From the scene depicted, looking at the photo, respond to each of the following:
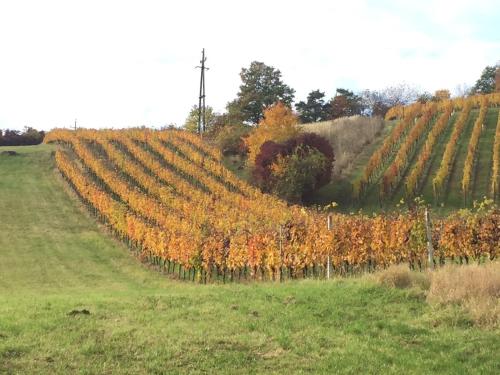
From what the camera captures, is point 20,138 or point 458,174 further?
point 20,138

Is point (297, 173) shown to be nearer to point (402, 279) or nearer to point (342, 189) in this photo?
point (342, 189)

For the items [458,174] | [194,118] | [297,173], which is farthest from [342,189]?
[194,118]

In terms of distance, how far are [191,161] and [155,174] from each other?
4809 millimetres

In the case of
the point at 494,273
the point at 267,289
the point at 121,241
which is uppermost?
the point at 494,273

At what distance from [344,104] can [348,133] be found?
28351 millimetres

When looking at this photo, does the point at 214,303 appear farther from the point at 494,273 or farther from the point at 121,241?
the point at 121,241

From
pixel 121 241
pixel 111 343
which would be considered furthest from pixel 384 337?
pixel 121 241

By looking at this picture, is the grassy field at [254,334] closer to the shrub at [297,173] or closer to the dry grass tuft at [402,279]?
the dry grass tuft at [402,279]

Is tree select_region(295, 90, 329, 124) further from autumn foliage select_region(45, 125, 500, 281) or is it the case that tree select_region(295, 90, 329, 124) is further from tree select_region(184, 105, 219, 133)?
autumn foliage select_region(45, 125, 500, 281)

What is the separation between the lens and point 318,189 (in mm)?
40094

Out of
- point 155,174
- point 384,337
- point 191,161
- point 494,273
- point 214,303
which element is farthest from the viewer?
point 191,161

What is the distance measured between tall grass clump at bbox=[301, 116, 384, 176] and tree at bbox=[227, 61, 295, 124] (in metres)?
12.4

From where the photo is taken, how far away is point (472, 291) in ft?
27.6

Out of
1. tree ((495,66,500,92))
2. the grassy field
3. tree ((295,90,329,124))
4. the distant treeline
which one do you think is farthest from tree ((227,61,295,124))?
the grassy field
